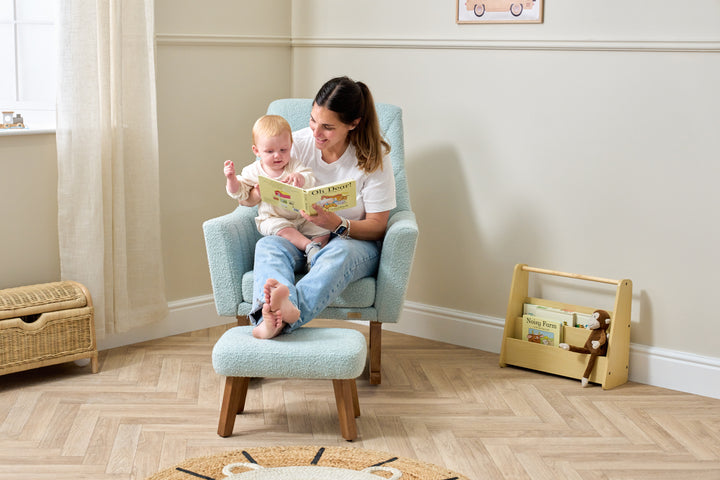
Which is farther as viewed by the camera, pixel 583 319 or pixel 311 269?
pixel 583 319

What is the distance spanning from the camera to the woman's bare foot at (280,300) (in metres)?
2.25

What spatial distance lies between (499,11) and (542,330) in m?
1.16

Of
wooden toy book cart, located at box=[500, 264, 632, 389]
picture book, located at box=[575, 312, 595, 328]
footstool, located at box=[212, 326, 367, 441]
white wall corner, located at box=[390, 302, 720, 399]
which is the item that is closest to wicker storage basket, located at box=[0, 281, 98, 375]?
footstool, located at box=[212, 326, 367, 441]

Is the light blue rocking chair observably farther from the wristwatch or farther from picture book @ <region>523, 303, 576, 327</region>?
picture book @ <region>523, 303, 576, 327</region>

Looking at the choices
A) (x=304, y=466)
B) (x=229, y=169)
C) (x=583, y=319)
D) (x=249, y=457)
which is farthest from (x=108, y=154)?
(x=583, y=319)

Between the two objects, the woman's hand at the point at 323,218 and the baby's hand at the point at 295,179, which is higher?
the baby's hand at the point at 295,179

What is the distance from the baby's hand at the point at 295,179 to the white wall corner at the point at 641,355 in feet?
3.27

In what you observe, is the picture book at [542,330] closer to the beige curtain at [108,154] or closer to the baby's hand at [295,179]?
the baby's hand at [295,179]

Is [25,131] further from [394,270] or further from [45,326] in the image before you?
[394,270]

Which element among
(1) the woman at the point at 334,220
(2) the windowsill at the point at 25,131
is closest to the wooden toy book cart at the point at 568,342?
(1) the woman at the point at 334,220

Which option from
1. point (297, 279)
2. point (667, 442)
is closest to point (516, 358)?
point (667, 442)

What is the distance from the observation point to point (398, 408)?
2566 millimetres

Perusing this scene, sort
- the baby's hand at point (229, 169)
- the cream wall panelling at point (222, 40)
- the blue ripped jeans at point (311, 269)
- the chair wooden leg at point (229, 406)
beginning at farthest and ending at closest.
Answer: the cream wall panelling at point (222, 40)
the baby's hand at point (229, 169)
the blue ripped jeans at point (311, 269)
the chair wooden leg at point (229, 406)

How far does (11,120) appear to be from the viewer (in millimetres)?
→ 2857
